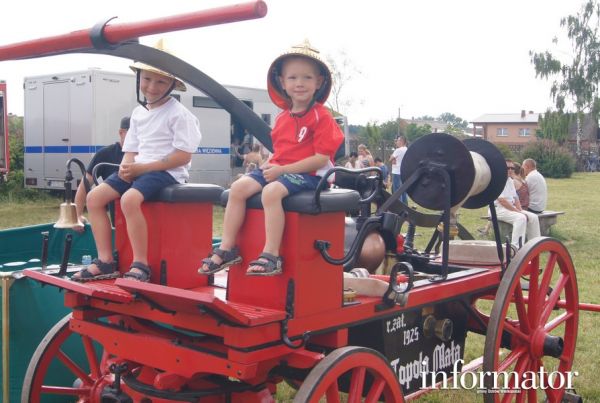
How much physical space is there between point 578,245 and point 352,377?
1003 cm

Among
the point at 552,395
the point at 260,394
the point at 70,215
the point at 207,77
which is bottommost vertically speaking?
the point at 552,395

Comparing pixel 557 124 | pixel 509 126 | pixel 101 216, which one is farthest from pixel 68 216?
pixel 509 126

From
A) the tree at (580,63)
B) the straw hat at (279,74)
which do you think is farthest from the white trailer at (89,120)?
the tree at (580,63)

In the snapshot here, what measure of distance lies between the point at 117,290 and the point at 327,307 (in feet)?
2.82

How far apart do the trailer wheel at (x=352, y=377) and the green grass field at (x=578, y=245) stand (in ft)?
5.68

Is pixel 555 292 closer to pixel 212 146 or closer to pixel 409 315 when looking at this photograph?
pixel 409 315

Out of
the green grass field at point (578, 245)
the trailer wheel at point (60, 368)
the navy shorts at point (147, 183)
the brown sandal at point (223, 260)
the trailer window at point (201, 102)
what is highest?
the trailer window at point (201, 102)

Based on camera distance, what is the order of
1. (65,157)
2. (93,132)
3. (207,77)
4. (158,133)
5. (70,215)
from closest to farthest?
(207,77) < (158,133) < (70,215) < (93,132) < (65,157)

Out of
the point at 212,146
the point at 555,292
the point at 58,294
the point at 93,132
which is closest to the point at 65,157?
the point at 93,132

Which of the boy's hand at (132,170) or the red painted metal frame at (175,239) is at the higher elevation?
the boy's hand at (132,170)

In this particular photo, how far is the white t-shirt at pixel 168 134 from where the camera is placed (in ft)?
10.6

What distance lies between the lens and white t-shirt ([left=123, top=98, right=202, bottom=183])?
3229mm

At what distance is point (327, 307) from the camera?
272 cm

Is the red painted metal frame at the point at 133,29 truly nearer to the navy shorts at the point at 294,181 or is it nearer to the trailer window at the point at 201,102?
the navy shorts at the point at 294,181
